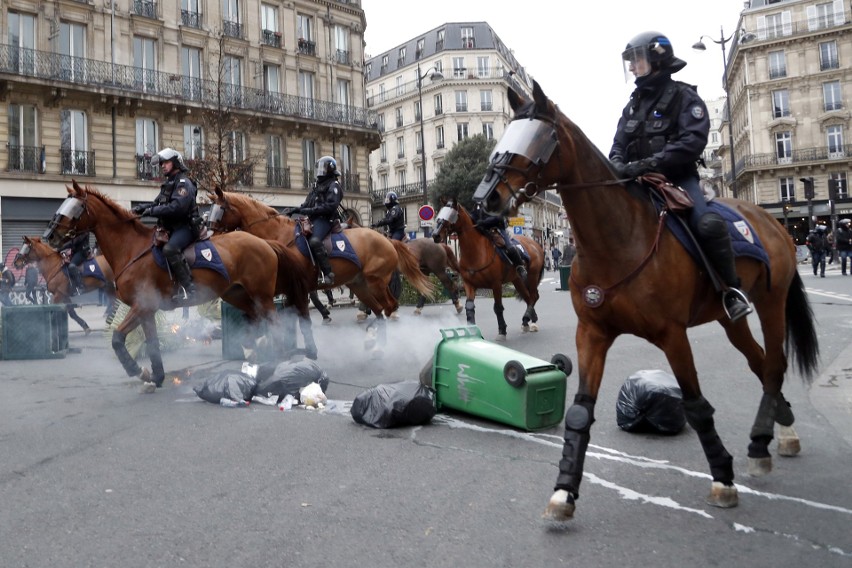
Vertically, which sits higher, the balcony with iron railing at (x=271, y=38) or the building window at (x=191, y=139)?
the balcony with iron railing at (x=271, y=38)

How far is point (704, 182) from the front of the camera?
441cm

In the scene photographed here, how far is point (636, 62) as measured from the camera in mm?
4074

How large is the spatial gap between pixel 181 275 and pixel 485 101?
208 ft

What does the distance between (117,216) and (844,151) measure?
6195 cm

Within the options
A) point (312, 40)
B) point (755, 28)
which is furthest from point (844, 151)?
point (312, 40)

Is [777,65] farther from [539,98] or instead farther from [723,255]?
[539,98]

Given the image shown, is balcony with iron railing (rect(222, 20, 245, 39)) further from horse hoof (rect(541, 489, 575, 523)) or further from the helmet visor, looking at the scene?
horse hoof (rect(541, 489, 575, 523))

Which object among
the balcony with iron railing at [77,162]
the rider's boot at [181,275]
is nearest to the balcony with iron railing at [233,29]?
the balcony with iron railing at [77,162]

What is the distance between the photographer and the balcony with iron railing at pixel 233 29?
109ft

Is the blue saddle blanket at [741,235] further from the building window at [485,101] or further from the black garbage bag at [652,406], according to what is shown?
the building window at [485,101]

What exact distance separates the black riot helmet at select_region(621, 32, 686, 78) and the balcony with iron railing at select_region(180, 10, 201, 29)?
3204 cm

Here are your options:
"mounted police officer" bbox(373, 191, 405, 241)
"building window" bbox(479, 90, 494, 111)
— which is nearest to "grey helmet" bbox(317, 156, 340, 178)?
"mounted police officer" bbox(373, 191, 405, 241)

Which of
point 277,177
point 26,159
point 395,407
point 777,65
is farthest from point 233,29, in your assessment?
point 777,65

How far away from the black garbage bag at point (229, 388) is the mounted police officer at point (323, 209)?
122 inches
